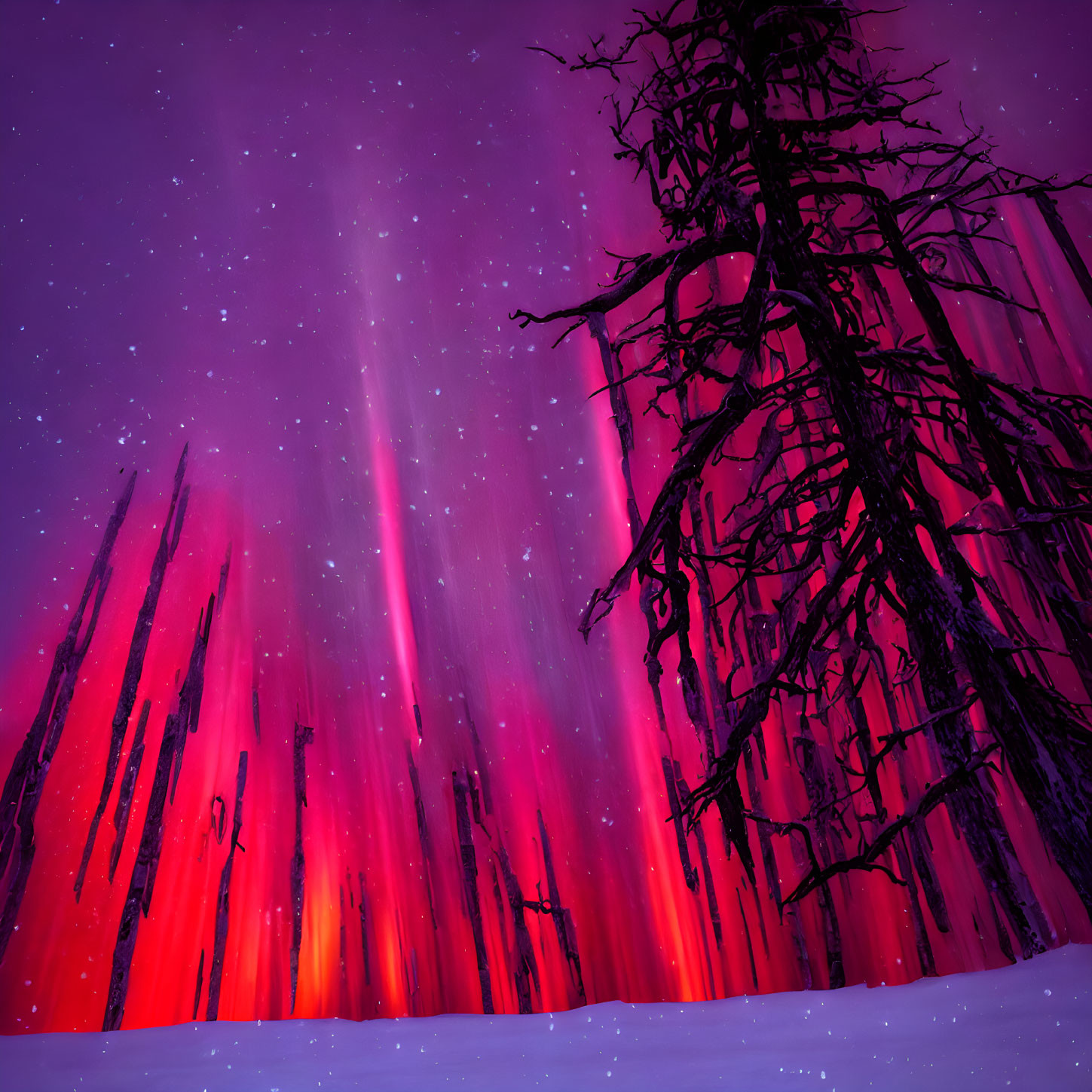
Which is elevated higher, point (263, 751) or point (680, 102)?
point (680, 102)

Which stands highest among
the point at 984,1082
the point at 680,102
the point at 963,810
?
the point at 680,102

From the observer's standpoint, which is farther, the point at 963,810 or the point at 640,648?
the point at 640,648

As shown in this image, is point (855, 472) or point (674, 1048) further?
point (674, 1048)

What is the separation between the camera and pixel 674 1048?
5.97 feet

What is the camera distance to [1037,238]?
3.31 metres

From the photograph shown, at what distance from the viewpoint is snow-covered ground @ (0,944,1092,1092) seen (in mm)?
1452

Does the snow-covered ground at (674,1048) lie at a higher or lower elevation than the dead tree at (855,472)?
lower

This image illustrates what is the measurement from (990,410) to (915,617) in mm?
673

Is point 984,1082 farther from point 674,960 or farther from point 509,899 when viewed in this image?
point 509,899

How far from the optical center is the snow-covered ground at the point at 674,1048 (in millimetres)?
1452

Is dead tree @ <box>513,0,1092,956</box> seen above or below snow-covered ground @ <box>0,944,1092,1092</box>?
above

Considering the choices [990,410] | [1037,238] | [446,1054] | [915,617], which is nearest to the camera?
[915,617]

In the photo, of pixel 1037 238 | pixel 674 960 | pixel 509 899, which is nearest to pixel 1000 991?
pixel 674 960

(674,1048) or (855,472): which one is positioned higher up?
(855,472)
